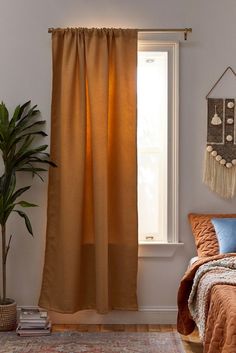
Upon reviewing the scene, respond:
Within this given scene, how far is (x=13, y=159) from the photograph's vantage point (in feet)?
13.7

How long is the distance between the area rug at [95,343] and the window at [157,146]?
2.53 ft

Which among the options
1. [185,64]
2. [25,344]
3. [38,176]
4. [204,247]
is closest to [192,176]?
[204,247]

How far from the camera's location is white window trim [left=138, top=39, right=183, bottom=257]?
439cm

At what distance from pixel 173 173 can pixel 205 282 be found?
1.20m

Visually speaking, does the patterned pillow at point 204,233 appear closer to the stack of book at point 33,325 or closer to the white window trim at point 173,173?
the white window trim at point 173,173

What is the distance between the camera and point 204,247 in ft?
13.7

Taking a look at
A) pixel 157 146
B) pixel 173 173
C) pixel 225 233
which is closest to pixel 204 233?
pixel 225 233

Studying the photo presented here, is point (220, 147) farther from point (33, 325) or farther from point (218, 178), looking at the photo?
point (33, 325)

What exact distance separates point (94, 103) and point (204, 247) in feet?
4.27

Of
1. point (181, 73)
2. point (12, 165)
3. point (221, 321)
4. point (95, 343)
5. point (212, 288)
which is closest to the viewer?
point (221, 321)

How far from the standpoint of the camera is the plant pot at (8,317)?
4164mm

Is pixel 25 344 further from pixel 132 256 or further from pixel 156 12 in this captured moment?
pixel 156 12

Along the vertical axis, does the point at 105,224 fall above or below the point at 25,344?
above

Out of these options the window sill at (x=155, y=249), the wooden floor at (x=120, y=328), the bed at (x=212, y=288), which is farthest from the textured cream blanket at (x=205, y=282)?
the window sill at (x=155, y=249)
